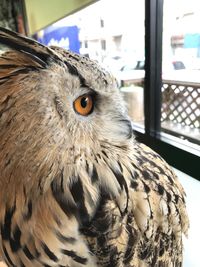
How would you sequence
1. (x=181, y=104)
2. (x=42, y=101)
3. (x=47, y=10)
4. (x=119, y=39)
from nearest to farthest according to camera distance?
(x=42, y=101)
(x=181, y=104)
(x=119, y=39)
(x=47, y=10)

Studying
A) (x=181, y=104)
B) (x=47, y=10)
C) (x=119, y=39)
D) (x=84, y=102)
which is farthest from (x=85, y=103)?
(x=47, y=10)

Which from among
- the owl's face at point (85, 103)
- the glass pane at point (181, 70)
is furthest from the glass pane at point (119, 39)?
the owl's face at point (85, 103)

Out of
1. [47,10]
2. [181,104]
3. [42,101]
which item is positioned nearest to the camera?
Answer: [42,101]

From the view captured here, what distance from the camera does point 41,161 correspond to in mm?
444

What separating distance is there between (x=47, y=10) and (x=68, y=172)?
1.94m

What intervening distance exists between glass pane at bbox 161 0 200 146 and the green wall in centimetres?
53

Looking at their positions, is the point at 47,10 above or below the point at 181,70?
above

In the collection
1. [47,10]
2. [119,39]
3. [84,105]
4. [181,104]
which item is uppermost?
[47,10]

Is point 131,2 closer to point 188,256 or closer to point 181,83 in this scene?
point 181,83

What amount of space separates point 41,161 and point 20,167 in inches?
1.4

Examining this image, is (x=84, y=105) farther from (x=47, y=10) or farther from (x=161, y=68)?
(x=47, y=10)

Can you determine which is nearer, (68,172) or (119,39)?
(68,172)

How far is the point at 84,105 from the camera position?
0.49m

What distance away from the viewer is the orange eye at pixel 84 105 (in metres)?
0.47
